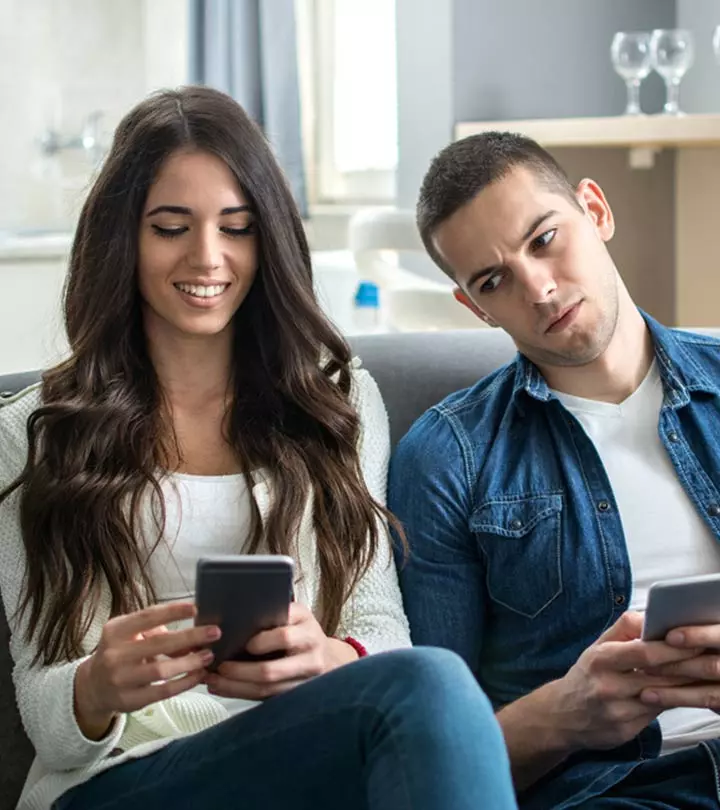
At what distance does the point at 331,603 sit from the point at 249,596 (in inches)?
15.6

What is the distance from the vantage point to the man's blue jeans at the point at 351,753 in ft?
3.52

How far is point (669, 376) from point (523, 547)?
268mm

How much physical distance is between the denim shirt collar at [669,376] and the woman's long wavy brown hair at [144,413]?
0.69 ft

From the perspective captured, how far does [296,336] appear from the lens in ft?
5.31

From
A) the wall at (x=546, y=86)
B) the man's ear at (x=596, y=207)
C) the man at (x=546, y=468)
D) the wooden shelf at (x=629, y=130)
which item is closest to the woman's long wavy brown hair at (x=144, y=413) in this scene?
the man at (x=546, y=468)

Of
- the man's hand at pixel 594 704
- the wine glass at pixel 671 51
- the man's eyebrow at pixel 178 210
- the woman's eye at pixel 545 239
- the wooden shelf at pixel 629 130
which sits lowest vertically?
the man's hand at pixel 594 704

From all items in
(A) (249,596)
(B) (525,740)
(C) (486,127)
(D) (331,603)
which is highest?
(C) (486,127)

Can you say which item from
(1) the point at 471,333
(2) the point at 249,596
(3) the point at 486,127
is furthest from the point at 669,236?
(2) the point at 249,596

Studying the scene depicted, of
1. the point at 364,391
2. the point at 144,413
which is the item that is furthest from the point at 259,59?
the point at 144,413

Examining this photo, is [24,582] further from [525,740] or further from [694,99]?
[694,99]

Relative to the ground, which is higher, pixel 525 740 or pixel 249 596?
pixel 249 596

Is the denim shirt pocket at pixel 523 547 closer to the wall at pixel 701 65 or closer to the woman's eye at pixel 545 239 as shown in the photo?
the woman's eye at pixel 545 239

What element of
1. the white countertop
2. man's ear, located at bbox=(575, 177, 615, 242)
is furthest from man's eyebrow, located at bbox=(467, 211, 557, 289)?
the white countertop

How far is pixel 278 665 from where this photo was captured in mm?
1266
